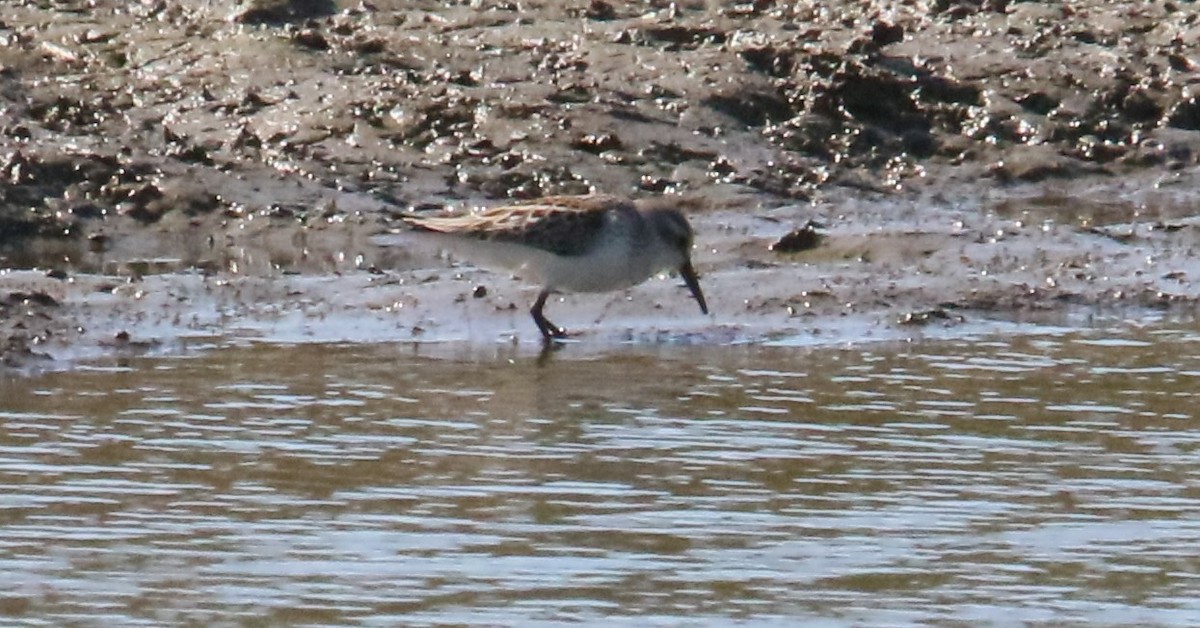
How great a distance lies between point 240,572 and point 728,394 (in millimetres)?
3093

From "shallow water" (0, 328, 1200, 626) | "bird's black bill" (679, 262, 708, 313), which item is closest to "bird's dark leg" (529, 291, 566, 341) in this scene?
"shallow water" (0, 328, 1200, 626)

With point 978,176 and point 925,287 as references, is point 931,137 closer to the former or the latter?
point 978,176

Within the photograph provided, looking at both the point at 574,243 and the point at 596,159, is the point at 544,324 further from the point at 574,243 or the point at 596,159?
the point at 596,159

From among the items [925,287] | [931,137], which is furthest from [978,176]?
[925,287]

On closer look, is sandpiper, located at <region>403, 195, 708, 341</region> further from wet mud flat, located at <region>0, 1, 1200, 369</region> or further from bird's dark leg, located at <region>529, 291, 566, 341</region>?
wet mud flat, located at <region>0, 1, 1200, 369</region>

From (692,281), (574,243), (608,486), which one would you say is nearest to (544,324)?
(574,243)

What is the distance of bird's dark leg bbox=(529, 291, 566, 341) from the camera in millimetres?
10992

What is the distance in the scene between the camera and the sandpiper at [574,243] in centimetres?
1112

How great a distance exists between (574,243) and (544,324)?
388mm

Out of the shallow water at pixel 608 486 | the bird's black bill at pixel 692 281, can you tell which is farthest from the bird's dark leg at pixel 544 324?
the bird's black bill at pixel 692 281

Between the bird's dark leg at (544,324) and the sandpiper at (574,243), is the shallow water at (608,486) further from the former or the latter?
the sandpiper at (574,243)

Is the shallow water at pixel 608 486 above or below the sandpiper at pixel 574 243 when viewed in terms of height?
below

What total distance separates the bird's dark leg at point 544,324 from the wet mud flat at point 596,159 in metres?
0.08

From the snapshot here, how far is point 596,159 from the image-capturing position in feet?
44.5
